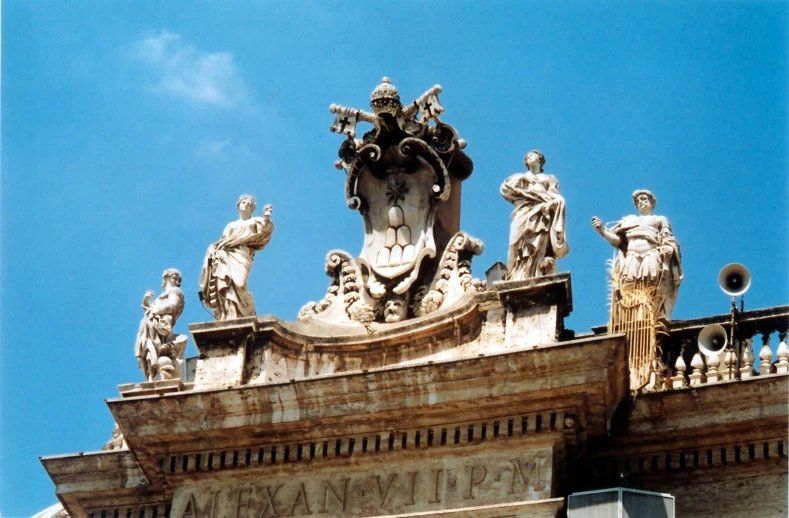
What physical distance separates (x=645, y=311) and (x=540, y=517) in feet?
9.45

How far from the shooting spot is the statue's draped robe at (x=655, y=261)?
25.6m

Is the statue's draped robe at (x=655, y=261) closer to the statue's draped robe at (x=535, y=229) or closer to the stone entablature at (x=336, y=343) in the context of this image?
the statue's draped robe at (x=535, y=229)

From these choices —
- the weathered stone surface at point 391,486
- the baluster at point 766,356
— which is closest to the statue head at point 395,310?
the weathered stone surface at point 391,486

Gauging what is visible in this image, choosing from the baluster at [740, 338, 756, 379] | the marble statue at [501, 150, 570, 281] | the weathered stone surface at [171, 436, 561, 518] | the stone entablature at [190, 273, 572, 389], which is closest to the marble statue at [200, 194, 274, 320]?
the stone entablature at [190, 273, 572, 389]

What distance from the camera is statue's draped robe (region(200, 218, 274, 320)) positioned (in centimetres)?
2667

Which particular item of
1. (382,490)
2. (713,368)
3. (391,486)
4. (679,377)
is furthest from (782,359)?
(382,490)

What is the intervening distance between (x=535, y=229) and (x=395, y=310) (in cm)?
206

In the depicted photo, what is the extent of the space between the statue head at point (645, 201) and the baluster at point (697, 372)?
194 cm

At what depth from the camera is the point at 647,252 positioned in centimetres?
2570

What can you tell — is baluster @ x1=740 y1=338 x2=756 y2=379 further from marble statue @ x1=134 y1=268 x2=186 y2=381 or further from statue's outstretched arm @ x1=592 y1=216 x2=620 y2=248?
marble statue @ x1=134 y1=268 x2=186 y2=381

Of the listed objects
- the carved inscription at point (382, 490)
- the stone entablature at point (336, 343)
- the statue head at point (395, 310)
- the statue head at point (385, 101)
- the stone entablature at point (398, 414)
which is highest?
the statue head at point (385, 101)

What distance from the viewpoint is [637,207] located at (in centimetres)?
2622

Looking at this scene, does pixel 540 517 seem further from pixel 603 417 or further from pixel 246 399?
pixel 246 399

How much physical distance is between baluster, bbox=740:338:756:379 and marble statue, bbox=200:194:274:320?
555 cm
